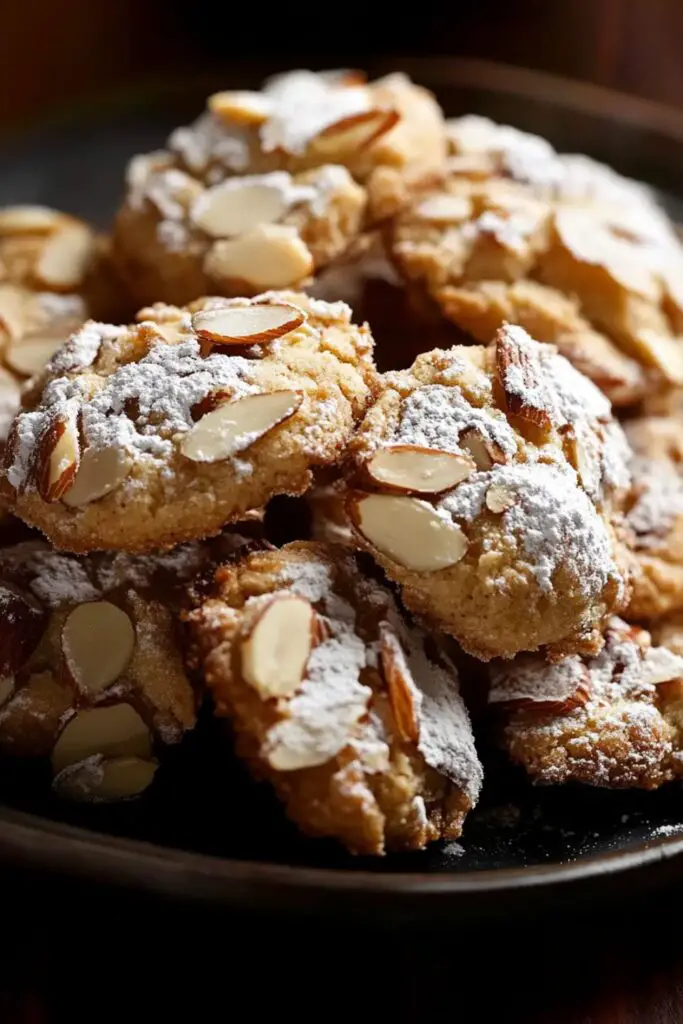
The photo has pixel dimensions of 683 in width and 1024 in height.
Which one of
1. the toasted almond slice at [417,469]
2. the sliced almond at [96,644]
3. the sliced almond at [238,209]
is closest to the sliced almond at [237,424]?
the toasted almond slice at [417,469]

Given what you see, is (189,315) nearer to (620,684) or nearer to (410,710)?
(410,710)

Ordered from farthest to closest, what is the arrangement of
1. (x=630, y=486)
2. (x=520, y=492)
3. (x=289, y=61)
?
(x=289, y=61)
(x=630, y=486)
(x=520, y=492)

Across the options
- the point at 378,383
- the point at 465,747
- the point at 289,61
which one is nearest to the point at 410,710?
the point at 465,747

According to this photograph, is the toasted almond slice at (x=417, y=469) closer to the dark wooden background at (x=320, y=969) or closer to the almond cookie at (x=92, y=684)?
the almond cookie at (x=92, y=684)

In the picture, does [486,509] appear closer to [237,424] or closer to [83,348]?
[237,424]

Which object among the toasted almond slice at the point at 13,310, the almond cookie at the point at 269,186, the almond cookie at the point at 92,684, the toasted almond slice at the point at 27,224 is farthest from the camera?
the toasted almond slice at the point at 27,224

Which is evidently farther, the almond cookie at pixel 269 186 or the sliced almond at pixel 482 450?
the almond cookie at pixel 269 186

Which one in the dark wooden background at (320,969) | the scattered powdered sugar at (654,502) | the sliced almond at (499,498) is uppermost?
the sliced almond at (499,498)
